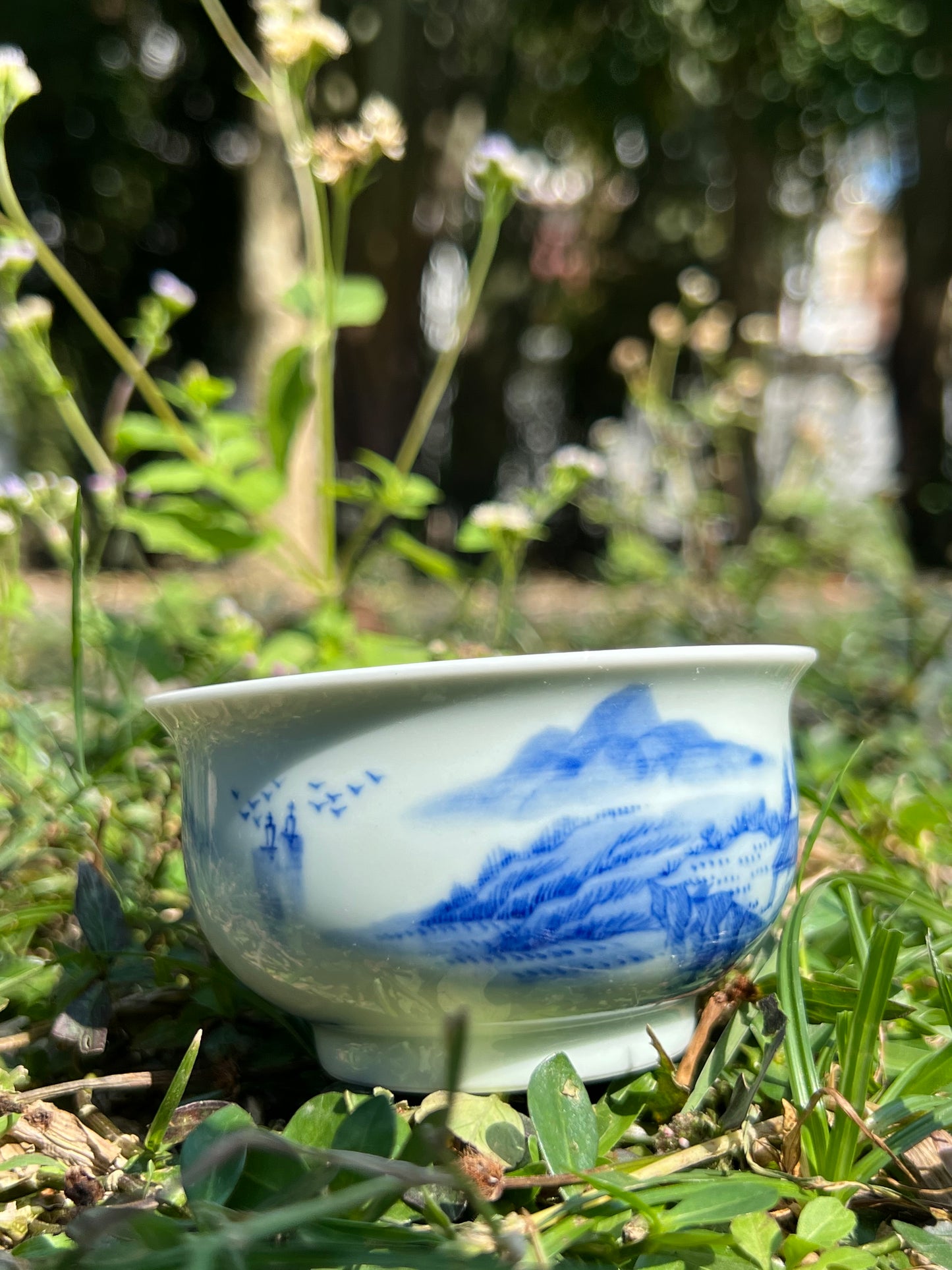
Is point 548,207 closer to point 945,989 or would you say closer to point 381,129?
point 381,129

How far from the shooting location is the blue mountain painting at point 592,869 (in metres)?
0.56

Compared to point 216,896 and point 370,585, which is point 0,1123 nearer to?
point 216,896

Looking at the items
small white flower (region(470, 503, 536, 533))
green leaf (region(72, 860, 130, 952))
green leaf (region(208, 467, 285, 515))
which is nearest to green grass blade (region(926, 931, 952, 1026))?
green leaf (region(72, 860, 130, 952))

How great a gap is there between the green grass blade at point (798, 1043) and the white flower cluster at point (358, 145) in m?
0.90

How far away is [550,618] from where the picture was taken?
97.7 inches

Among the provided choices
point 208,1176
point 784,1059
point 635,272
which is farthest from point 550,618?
point 635,272

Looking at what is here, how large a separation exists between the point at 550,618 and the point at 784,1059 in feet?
6.07

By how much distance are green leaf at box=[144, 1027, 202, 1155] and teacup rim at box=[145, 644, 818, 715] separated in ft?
0.64

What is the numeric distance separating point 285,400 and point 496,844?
31.7 inches

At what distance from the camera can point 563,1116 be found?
1.83 ft

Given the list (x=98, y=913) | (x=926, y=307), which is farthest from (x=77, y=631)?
(x=926, y=307)

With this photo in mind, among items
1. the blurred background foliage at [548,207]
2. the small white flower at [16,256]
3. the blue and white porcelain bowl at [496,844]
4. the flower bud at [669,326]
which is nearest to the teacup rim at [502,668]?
the blue and white porcelain bowl at [496,844]

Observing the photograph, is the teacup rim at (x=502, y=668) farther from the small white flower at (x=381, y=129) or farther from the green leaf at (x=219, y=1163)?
the small white flower at (x=381, y=129)

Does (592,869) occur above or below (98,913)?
above
